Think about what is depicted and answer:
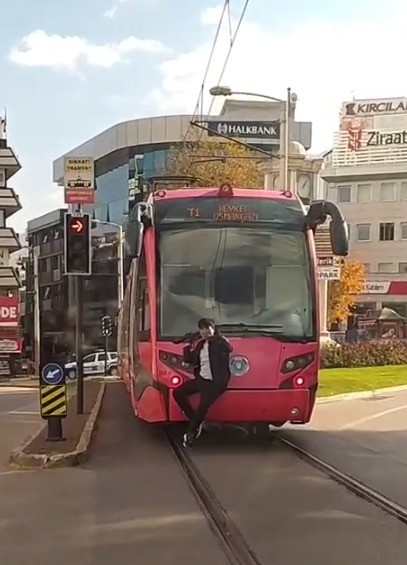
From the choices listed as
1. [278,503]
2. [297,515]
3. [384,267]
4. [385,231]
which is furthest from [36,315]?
[297,515]

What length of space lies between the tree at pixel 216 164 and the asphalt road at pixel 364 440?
41.8ft

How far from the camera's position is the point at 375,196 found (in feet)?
242

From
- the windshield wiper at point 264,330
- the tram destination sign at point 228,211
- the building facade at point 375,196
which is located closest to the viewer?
the windshield wiper at point 264,330

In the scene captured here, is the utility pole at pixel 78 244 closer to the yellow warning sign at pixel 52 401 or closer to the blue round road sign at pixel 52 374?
the blue round road sign at pixel 52 374

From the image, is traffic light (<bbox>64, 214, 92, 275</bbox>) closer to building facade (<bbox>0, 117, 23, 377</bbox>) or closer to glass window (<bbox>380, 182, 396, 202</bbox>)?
building facade (<bbox>0, 117, 23, 377</bbox>)

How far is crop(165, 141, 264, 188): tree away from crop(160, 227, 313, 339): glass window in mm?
20162

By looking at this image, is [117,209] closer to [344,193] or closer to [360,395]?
[344,193]

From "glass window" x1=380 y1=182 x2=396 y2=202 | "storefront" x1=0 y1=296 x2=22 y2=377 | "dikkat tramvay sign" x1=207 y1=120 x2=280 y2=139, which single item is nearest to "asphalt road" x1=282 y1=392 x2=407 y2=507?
"dikkat tramvay sign" x1=207 y1=120 x2=280 y2=139

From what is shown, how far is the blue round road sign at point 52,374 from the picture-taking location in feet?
44.1

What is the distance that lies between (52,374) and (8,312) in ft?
181

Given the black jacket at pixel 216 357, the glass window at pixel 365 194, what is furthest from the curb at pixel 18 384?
the black jacket at pixel 216 357

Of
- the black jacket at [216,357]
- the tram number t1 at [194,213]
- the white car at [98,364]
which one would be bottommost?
the white car at [98,364]

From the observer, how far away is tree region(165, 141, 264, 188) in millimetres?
35469

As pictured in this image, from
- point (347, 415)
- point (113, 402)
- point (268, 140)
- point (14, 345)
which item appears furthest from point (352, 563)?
point (268, 140)
